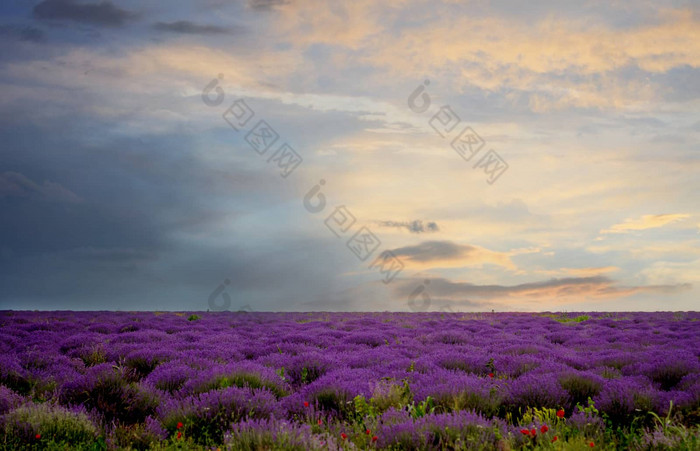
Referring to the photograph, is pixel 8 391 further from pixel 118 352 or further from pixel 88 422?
pixel 118 352

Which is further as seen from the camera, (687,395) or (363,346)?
(363,346)

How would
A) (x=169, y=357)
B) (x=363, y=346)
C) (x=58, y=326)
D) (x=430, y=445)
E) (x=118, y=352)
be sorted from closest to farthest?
(x=430, y=445) < (x=169, y=357) < (x=118, y=352) < (x=363, y=346) < (x=58, y=326)

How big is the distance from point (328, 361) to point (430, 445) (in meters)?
4.51

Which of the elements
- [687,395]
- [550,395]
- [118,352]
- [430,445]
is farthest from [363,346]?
[430,445]

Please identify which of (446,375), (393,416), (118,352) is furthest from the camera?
(118,352)

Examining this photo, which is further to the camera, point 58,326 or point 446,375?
point 58,326

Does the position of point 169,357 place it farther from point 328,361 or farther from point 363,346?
point 363,346

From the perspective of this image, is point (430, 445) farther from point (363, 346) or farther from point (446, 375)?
point (363, 346)

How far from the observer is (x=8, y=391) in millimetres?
6195

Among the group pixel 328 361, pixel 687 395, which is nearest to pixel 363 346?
pixel 328 361

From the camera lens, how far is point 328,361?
828cm

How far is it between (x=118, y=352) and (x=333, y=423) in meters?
6.81

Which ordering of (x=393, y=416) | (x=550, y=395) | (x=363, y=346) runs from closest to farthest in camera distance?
(x=393, y=416), (x=550, y=395), (x=363, y=346)

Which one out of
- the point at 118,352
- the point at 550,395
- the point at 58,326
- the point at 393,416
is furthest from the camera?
the point at 58,326
